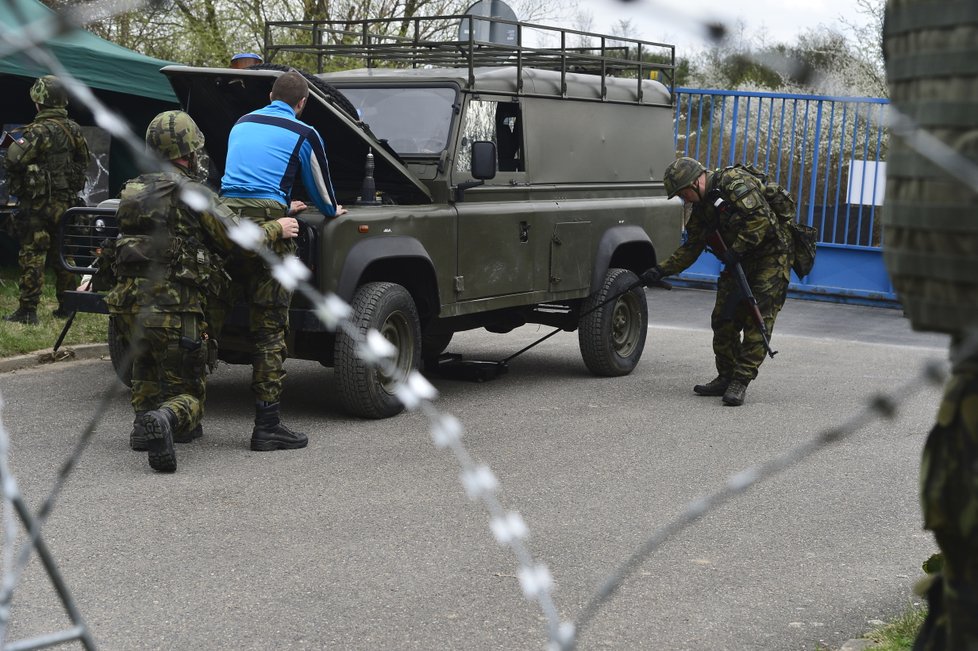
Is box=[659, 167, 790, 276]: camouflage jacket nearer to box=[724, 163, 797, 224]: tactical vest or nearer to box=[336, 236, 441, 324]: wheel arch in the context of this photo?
box=[724, 163, 797, 224]: tactical vest

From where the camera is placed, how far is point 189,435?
679 cm

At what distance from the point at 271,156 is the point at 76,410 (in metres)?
1.98

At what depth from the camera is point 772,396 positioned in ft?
29.3

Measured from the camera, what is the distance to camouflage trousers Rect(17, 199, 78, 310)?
32.6ft

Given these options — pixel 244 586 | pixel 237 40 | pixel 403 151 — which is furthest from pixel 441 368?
pixel 237 40

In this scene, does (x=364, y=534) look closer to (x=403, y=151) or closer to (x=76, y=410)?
(x=76, y=410)

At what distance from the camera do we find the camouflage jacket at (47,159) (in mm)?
10055

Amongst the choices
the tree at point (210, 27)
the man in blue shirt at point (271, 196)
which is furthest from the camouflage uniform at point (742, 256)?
the tree at point (210, 27)

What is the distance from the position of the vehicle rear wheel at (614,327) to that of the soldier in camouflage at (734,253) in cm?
49

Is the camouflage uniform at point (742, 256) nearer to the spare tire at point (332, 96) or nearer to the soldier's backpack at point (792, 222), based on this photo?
the soldier's backpack at point (792, 222)

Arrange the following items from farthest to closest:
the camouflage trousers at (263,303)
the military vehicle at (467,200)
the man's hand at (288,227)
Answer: the military vehicle at (467,200)
the camouflage trousers at (263,303)
the man's hand at (288,227)

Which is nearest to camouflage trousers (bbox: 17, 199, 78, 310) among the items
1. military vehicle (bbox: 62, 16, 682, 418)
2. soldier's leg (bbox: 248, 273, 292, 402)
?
military vehicle (bbox: 62, 16, 682, 418)

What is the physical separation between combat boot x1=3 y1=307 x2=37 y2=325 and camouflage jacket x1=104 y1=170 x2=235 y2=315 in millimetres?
3794

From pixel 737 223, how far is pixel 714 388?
1.19 meters
